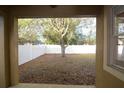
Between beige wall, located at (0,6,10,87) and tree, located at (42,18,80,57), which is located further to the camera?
tree, located at (42,18,80,57)

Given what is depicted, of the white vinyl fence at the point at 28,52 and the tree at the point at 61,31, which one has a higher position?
the tree at the point at 61,31

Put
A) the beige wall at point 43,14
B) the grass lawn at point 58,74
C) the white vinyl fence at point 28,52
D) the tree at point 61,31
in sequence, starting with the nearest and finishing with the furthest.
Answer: the beige wall at point 43,14, the grass lawn at point 58,74, the white vinyl fence at point 28,52, the tree at point 61,31

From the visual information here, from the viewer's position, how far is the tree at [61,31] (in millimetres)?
13586

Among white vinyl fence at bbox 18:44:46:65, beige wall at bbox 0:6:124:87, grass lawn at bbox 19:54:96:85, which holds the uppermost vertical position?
beige wall at bbox 0:6:124:87

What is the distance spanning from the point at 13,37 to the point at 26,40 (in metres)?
9.20

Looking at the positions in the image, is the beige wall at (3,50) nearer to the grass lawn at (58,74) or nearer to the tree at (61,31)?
the grass lawn at (58,74)

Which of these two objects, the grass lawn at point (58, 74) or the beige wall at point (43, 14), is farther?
the grass lawn at point (58, 74)

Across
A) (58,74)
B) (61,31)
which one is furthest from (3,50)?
(61,31)

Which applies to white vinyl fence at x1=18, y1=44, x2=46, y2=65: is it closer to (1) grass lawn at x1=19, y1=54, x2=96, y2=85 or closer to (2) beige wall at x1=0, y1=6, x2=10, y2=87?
(1) grass lawn at x1=19, y1=54, x2=96, y2=85

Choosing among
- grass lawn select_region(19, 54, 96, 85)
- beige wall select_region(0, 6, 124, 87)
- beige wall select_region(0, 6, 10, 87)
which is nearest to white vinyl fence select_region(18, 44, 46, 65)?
grass lawn select_region(19, 54, 96, 85)

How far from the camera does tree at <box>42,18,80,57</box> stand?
13586 mm

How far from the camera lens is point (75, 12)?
5.22 m

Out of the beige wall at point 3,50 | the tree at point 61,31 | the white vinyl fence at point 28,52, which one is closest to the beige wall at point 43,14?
the beige wall at point 3,50
